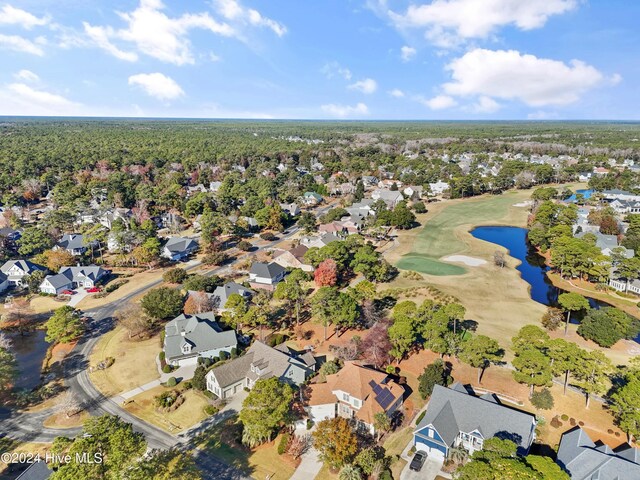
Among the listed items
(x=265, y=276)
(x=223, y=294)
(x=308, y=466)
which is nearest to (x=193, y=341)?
(x=223, y=294)

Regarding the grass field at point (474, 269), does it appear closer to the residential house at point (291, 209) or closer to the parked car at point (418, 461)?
the parked car at point (418, 461)

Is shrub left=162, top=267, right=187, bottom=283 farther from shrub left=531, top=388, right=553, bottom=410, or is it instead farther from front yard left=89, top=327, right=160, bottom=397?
shrub left=531, top=388, right=553, bottom=410

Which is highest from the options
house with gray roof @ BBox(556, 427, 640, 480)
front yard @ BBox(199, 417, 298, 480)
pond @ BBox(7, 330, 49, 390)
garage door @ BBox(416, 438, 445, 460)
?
house with gray roof @ BBox(556, 427, 640, 480)

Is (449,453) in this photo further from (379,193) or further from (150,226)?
(379,193)

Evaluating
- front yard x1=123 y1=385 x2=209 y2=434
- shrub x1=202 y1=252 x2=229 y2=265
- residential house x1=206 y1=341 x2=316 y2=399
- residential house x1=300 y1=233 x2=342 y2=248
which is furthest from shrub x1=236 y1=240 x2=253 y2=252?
front yard x1=123 y1=385 x2=209 y2=434

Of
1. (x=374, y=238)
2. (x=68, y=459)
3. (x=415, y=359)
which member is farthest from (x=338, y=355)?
(x=374, y=238)

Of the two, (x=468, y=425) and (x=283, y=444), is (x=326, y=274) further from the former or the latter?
(x=468, y=425)
